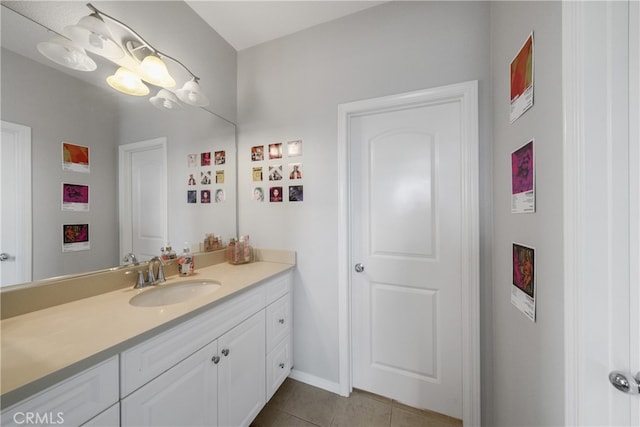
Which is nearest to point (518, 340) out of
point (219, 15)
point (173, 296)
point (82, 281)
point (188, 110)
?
point (173, 296)

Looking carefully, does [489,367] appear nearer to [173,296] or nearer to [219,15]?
[173,296]

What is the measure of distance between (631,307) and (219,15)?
2.47 m

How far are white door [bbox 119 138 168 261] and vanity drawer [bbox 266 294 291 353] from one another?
0.81 m

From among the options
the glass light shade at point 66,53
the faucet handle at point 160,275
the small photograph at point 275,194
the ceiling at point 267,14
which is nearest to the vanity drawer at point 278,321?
the faucet handle at point 160,275

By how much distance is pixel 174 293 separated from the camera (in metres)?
1.28

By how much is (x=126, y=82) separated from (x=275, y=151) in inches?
36.0

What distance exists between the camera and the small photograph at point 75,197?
39.3 inches

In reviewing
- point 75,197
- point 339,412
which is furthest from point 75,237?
point 339,412

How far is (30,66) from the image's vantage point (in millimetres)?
908

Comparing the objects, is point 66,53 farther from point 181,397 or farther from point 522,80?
point 522,80

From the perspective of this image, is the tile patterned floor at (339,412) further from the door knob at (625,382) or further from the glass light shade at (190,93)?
the glass light shade at (190,93)

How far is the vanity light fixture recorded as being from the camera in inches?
37.9

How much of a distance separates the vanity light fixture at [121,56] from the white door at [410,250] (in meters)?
1.17

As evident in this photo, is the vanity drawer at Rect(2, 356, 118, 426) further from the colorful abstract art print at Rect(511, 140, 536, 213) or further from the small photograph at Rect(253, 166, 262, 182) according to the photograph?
the colorful abstract art print at Rect(511, 140, 536, 213)
